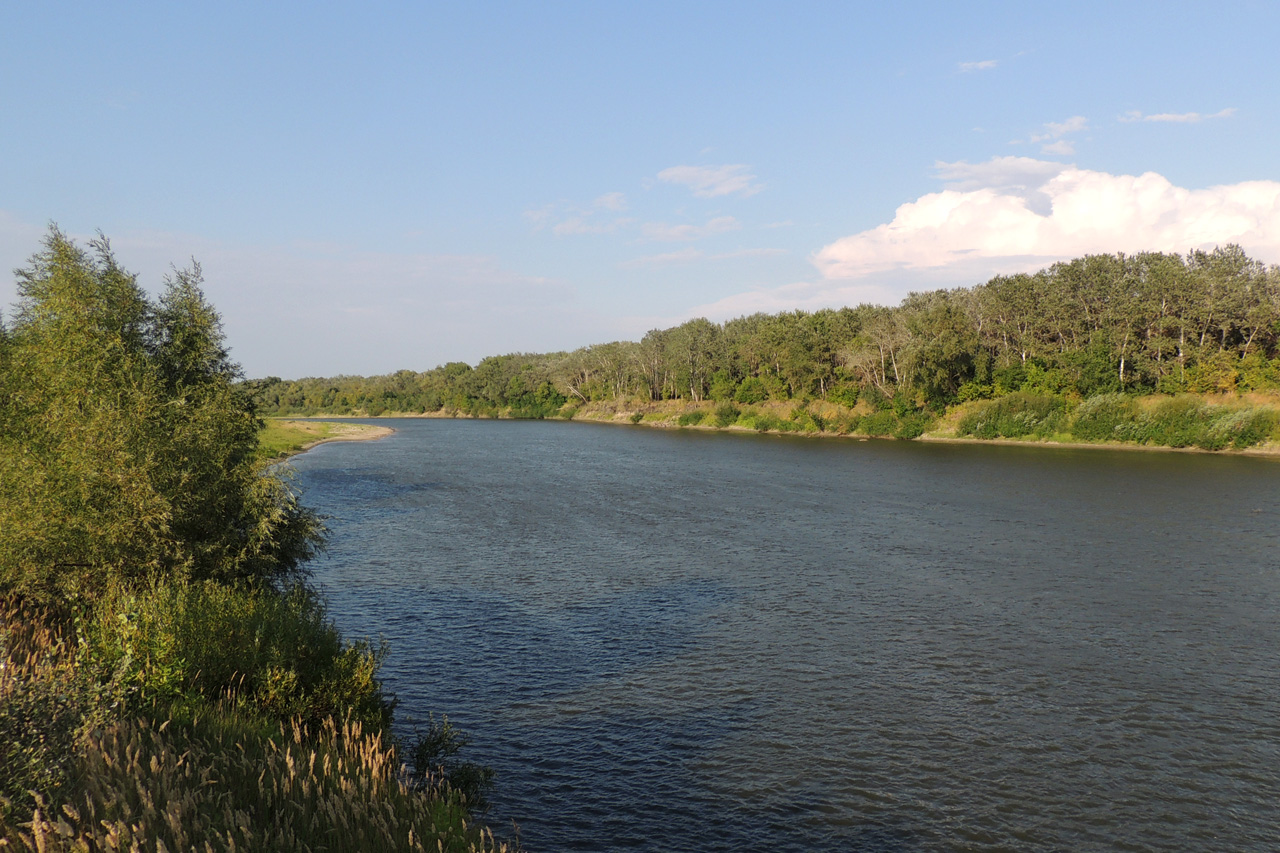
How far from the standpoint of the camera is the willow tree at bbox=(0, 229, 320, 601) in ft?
75.2

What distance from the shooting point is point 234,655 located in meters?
18.5

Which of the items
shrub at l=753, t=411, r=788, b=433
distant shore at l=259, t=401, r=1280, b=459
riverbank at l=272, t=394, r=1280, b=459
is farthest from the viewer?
shrub at l=753, t=411, r=788, b=433

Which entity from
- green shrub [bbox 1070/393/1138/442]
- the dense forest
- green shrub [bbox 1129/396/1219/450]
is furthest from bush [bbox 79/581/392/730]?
the dense forest

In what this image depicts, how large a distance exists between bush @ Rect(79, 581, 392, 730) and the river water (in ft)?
12.4

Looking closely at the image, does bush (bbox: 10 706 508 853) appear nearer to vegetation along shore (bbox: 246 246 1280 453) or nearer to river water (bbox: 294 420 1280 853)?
river water (bbox: 294 420 1280 853)

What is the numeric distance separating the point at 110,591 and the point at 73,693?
1163 cm

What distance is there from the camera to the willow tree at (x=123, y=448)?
75.2 feet

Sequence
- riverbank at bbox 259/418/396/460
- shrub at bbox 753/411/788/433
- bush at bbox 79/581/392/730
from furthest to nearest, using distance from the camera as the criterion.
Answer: shrub at bbox 753/411/788/433, riverbank at bbox 259/418/396/460, bush at bbox 79/581/392/730

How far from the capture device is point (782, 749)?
20719 millimetres

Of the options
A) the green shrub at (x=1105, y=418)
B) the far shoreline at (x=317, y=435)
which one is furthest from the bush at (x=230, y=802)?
the green shrub at (x=1105, y=418)

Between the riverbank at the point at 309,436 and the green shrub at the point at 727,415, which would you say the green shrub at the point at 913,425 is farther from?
the riverbank at the point at 309,436

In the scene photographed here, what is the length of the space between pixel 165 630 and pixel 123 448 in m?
8.12

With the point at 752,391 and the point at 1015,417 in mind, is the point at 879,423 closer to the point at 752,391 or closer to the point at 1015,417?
the point at 1015,417

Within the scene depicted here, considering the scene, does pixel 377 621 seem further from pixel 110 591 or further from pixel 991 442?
pixel 991 442
